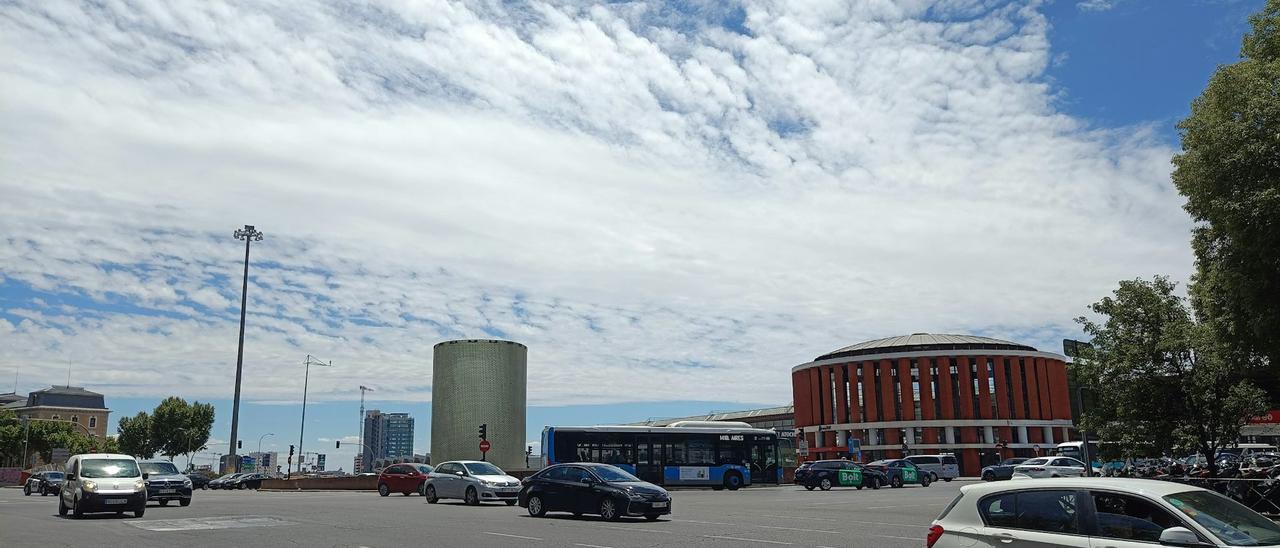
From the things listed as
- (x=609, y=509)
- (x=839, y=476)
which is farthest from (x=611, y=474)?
(x=839, y=476)

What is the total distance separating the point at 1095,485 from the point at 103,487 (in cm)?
2099

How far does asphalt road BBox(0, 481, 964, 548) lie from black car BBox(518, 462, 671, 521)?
331 mm

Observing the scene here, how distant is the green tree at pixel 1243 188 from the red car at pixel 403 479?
93.2 feet

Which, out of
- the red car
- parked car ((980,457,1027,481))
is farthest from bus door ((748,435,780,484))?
the red car

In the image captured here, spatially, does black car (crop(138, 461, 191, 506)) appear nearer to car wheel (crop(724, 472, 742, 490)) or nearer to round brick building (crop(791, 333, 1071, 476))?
car wheel (crop(724, 472, 742, 490))

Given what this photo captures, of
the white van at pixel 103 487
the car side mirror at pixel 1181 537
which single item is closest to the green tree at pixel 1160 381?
the car side mirror at pixel 1181 537

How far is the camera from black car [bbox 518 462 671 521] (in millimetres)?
19984

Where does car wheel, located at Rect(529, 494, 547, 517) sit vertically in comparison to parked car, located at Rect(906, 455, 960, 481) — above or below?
above

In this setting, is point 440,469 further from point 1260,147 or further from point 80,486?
point 1260,147

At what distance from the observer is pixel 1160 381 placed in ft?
72.9

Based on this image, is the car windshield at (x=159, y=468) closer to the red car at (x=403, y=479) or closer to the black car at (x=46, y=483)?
the red car at (x=403, y=479)

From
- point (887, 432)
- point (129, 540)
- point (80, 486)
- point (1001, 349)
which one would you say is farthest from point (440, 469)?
point (1001, 349)

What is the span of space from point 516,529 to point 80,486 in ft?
35.6

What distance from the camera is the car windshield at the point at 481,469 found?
91.0 feet
